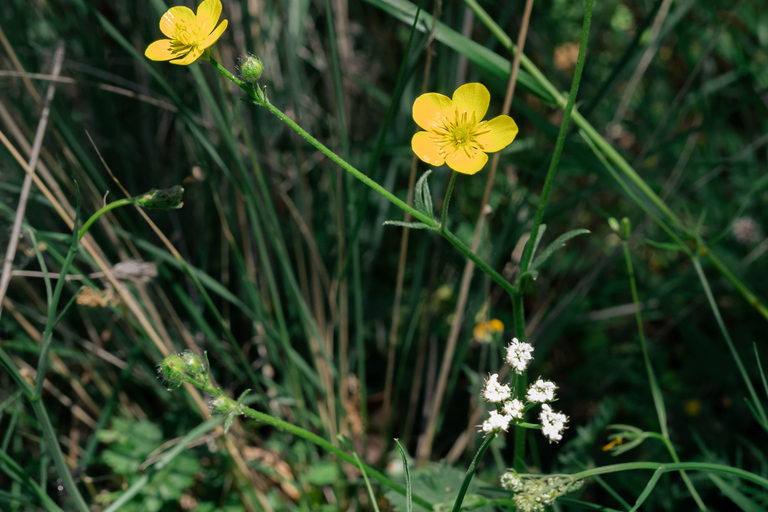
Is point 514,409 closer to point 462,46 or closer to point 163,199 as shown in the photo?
point 163,199

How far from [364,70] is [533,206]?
74 centimetres

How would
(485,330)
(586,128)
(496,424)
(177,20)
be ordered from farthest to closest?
(485,330)
(586,128)
(177,20)
(496,424)

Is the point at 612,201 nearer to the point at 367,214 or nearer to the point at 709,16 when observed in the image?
the point at 709,16

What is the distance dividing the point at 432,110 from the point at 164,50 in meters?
0.44

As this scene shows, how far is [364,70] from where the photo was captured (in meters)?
1.89

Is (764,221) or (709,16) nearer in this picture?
(764,221)

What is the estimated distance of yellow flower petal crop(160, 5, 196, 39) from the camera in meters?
0.90

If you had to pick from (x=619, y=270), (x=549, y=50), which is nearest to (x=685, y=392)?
(x=619, y=270)

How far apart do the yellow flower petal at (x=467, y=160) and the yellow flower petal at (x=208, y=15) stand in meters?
0.42

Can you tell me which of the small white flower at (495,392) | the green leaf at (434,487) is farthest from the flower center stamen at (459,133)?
the green leaf at (434,487)

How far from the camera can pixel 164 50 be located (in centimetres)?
91

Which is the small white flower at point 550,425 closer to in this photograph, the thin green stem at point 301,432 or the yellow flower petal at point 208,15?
the thin green stem at point 301,432

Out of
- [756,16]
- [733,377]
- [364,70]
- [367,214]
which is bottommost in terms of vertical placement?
[733,377]

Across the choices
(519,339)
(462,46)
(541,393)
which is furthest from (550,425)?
(462,46)
